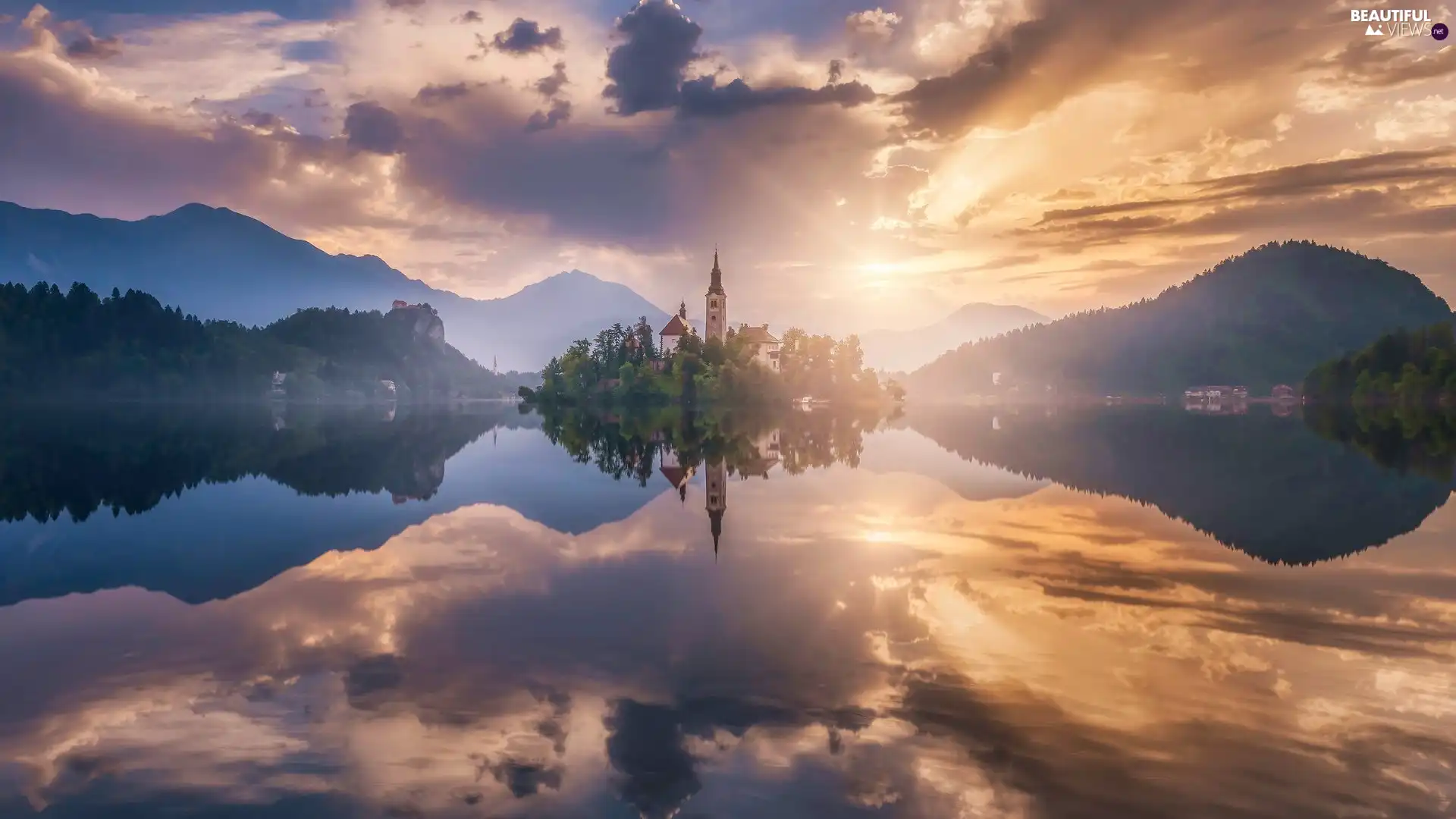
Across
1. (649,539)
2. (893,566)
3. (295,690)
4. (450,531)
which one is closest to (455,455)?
(450,531)

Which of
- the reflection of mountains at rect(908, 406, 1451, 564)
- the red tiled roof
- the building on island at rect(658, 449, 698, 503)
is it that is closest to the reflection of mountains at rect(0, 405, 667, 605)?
the building on island at rect(658, 449, 698, 503)

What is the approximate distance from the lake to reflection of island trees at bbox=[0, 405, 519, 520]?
1.27 meters

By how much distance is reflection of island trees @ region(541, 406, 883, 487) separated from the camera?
56844 millimetres

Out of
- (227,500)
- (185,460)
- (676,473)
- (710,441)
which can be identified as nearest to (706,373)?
(710,441)

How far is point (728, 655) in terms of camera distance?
16.8 meters

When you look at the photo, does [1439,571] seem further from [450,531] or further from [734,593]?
[450,531]

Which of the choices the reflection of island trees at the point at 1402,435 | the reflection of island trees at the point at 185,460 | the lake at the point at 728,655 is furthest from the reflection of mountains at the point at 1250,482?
the reflection of island trees at the point at 185,460

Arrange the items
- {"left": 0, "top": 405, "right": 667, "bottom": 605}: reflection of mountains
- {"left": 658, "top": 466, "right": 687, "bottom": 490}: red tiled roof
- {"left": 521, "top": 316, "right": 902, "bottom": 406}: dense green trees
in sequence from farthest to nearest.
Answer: {"left": 521, "top": 316, "right": 902, "bottom": 406}: dense green trees < {"left": 658, "top": 466, "right": 687, "bottom": 490}: red tiled roof < {"left": 0, "top": 405, "right": 667, "bottom": 605}: reflection of mountains

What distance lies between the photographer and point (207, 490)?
42531 mm

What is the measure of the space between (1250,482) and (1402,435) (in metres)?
46.1

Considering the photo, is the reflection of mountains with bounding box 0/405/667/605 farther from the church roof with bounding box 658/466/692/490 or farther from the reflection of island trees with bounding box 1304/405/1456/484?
the reflection of island trees with bounding box 1304/405/1456/484

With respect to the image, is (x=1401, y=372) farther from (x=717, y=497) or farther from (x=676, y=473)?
(x=717, y=497)

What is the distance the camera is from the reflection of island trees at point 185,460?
132 feet

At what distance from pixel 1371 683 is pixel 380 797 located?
16.6m
